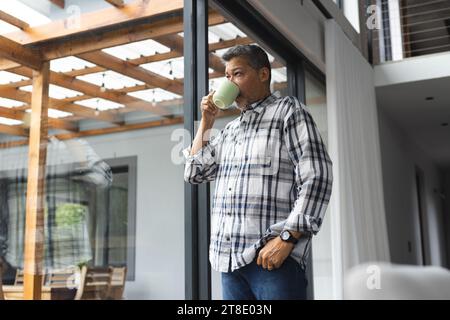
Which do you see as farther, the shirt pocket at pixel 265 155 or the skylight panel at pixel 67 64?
the skylight panel at pixel 67 64

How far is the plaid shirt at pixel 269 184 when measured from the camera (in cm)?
120

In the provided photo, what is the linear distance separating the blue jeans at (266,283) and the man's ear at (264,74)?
1.47 feet

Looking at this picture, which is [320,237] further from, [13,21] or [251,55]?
[13,21]

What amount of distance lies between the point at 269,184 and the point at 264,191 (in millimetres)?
21

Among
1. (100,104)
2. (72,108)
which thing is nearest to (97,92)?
(100,104)

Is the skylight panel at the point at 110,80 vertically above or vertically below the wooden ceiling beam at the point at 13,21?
below

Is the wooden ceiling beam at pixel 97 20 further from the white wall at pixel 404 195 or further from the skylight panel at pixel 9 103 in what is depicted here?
the white wall at pixel 404 195

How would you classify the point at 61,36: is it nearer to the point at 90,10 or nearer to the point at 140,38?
the point at 90,10

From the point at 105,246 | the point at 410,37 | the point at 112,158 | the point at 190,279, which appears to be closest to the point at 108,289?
the point at 105,246

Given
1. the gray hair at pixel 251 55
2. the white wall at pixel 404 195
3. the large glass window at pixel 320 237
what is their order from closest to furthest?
the gray hair at pixel 251 55
the large glass window at pixel 320 237
the white wall at pixel 404 195

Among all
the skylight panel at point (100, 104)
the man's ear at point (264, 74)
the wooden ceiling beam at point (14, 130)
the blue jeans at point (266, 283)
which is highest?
the skylight panel at point (100, 104)

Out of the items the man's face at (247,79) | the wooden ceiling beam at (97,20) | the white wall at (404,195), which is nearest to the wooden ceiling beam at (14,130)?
the wooden ceiling beam at (97,20)

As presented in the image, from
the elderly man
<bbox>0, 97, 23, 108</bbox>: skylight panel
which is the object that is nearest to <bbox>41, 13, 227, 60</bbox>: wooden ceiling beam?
<bbox>0, 97, 23, 108</bbox>: skylight panel

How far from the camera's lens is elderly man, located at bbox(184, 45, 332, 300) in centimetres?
118
